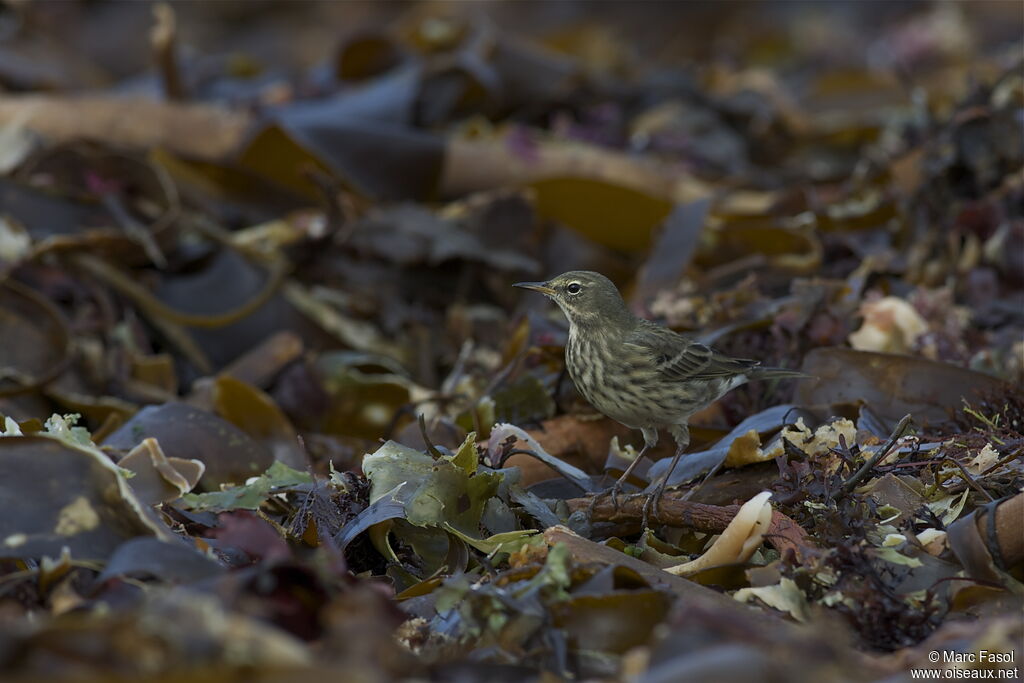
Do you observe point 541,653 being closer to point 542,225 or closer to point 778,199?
point 542,225

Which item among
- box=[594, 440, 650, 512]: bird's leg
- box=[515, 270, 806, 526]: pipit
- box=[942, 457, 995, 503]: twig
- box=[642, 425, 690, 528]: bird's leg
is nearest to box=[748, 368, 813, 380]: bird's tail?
box=[515, 270, 806, 526]: pipit

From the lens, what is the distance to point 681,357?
323 cm

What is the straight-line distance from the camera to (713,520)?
241 cm

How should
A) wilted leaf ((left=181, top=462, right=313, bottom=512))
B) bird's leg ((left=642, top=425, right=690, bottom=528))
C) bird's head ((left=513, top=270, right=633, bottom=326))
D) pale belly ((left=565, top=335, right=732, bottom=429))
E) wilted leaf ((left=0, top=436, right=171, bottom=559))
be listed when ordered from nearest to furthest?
1. wilted leaf ((left=0, top=436, right=171, bottom=559))
2. bird's leg ((left=642, top=425, right=690, bottom=528))
3. wilted leaf ((left=181, top=462, right=313, bottom=512))
4. pale belly ((left=565, top=335, right=732, bottom=429))
5. bird's head ((left=513, top=270, right=633, bottom=326))

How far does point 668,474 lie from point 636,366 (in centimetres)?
65

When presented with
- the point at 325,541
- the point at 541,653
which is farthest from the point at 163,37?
the point at 541,653

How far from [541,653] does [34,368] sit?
7.87ft

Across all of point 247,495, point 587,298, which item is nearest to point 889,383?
point 587,298

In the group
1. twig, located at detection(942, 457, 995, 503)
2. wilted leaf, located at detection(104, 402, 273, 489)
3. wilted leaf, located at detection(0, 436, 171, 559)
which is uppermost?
wilted leaf, located at detection(0, 436, 171, 559)

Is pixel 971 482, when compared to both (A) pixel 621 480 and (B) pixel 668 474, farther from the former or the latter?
(A) pixel 621 480

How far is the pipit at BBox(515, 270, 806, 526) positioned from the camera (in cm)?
304

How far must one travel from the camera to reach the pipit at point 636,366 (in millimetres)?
3037

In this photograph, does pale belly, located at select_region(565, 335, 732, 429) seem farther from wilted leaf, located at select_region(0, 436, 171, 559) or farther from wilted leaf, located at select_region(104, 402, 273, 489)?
wilted leaf, located at select_region(0, 436, 171, 559)

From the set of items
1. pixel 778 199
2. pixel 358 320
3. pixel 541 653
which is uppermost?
pixel 541 653
